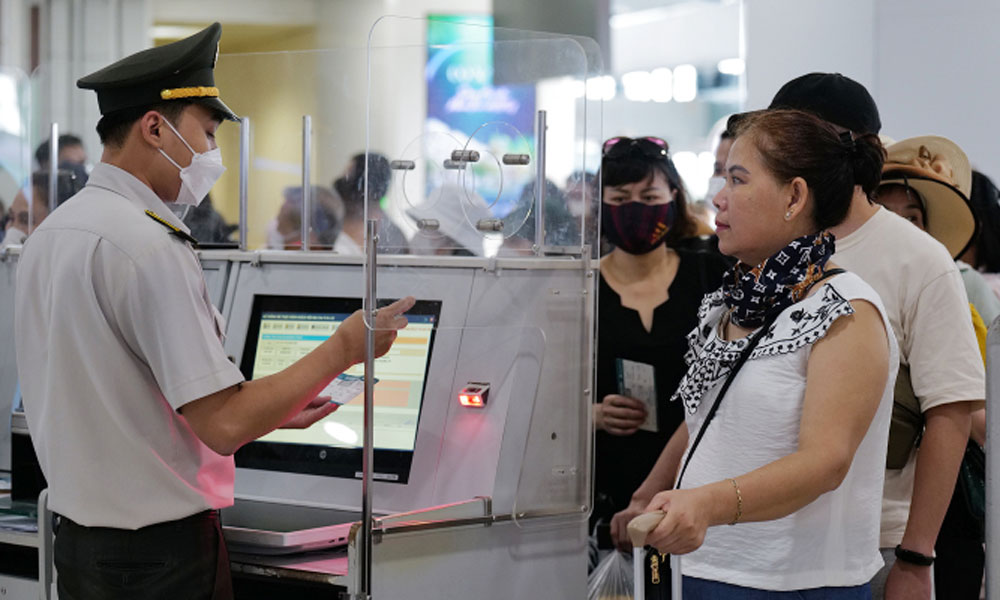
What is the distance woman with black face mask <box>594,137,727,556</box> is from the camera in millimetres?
2527

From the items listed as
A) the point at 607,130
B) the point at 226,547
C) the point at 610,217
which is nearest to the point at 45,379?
the point at 226,547

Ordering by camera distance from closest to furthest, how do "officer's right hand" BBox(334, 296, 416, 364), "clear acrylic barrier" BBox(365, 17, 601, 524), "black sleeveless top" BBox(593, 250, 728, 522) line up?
1. "officer's right hand" BBox(334, 296, 416, 364)
2. "clear acrylic barrier" BBox(365, 17, 601, 524)
3. "black sleeveless top" BBox(593, 250, 728, 522)

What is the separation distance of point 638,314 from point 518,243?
0.63 meters

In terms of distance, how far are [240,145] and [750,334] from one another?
1.56 meters

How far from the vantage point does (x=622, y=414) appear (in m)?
2.49

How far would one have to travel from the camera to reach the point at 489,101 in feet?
8.66

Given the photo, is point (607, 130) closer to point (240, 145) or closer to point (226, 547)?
point (240, 145)

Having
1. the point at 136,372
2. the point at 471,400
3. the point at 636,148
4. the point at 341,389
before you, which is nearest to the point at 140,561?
the point at 136,372

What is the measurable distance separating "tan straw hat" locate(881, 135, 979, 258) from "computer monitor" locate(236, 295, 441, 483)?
1.11m

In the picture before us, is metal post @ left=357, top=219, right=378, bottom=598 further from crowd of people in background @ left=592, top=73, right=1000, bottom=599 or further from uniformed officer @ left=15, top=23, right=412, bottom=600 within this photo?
crowd of people in background @ left=592, top=73, right=1000, bottom=599

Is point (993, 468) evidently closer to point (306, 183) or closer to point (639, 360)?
point (639, 360)

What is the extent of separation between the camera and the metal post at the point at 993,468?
1447 mm

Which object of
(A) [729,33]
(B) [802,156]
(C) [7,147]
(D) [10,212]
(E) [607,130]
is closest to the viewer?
(B) [802,156]

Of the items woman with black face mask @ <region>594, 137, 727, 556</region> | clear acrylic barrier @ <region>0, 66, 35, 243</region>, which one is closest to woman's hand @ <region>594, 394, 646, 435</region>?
woman with black face mask @ <region>594, 137, 727, 556</region>
